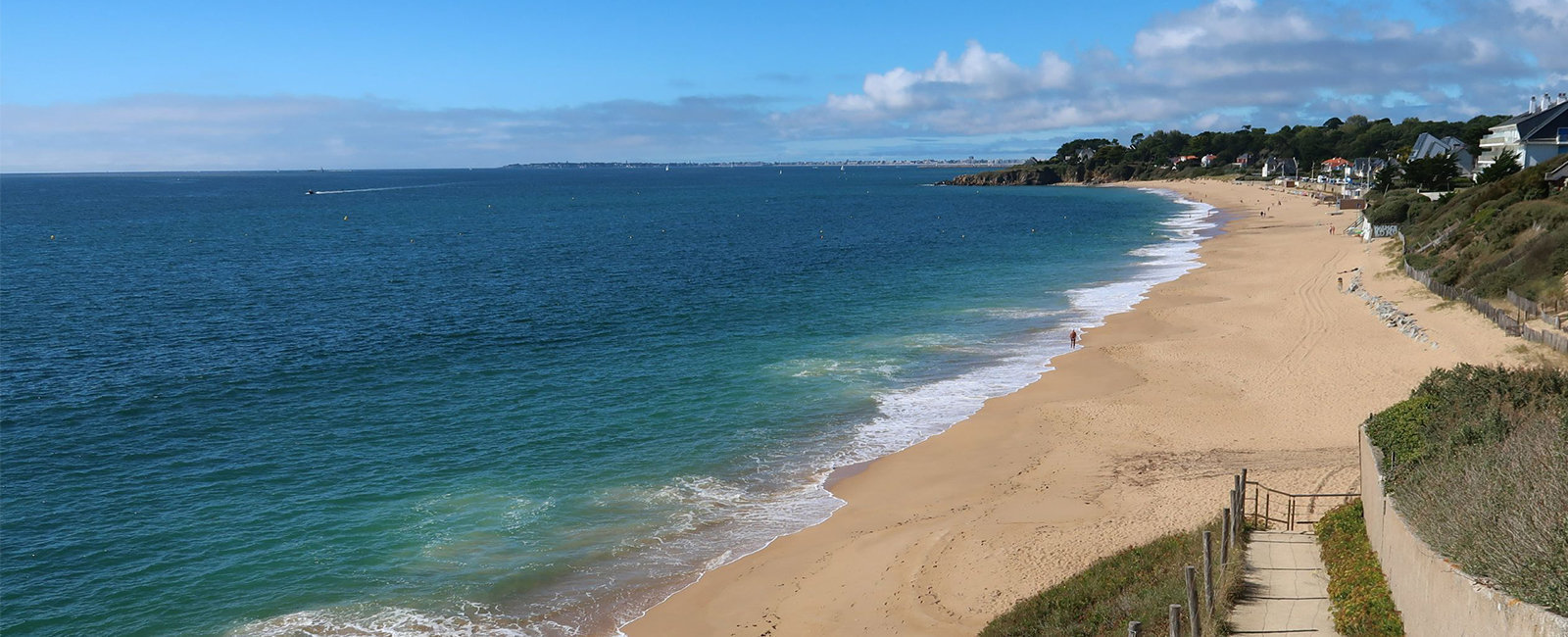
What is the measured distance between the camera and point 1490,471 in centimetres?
1341

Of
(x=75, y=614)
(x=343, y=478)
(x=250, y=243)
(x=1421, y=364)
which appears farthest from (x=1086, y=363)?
(x=250, y=243)

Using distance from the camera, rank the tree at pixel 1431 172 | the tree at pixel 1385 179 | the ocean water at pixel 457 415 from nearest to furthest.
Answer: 1. the ocean water at pixel 457 415
2. the tree at pixel 1431 172
3. the tree at pixel 1385 179

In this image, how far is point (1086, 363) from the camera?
40281 mm

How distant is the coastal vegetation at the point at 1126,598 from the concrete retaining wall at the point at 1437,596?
228cm

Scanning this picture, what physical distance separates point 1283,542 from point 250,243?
102339 millimetres

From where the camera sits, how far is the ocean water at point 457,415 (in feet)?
73.8

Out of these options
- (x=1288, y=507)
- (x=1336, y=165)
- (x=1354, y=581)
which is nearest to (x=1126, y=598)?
(x=1354, y=581)

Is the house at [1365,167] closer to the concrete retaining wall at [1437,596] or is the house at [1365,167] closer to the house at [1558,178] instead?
the house at [1558,178]

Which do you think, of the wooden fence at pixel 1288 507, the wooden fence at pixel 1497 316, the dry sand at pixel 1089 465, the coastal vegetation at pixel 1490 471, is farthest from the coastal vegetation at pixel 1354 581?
the wooden fence at pixel 1497 316

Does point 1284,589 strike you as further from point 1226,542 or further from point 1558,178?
point 1558,178

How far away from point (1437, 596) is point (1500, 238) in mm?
45335

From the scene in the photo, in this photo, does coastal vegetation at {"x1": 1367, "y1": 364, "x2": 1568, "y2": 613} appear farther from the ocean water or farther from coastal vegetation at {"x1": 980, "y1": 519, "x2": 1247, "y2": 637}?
the ocean water

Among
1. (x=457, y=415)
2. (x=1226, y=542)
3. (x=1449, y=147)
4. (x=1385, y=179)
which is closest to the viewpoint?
(x=1226, y=542)

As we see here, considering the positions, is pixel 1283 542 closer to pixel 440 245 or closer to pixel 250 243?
pixel 440 245
